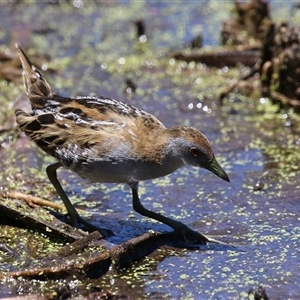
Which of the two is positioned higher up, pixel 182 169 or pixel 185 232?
pixel 185 232

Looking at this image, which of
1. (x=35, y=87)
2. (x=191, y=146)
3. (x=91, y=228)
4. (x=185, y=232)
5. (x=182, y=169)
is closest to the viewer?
(x=191, y=146)

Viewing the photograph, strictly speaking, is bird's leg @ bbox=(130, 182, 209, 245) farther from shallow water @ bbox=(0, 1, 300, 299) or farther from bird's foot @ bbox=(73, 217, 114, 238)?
bird's foot @ bbox=(73, 217, 114, 238)

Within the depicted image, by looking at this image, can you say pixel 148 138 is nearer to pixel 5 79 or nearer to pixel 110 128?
pixel 110 128

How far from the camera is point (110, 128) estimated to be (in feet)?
20.9

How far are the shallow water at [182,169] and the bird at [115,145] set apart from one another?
47cm

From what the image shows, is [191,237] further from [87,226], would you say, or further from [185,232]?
[87,226]

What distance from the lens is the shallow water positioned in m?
5.78

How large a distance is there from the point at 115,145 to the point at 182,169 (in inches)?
Result: 81.6

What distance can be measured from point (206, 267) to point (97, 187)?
6.73ft

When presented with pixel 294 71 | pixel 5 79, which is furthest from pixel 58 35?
pixel 294 71

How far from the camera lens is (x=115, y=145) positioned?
6.24m

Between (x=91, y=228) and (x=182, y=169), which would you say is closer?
(x=91, y=228)

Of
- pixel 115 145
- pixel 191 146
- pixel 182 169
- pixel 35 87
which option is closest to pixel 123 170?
pixel 115 145

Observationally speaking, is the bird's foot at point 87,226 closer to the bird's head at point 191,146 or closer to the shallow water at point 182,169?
the shallow water at point 182,169
